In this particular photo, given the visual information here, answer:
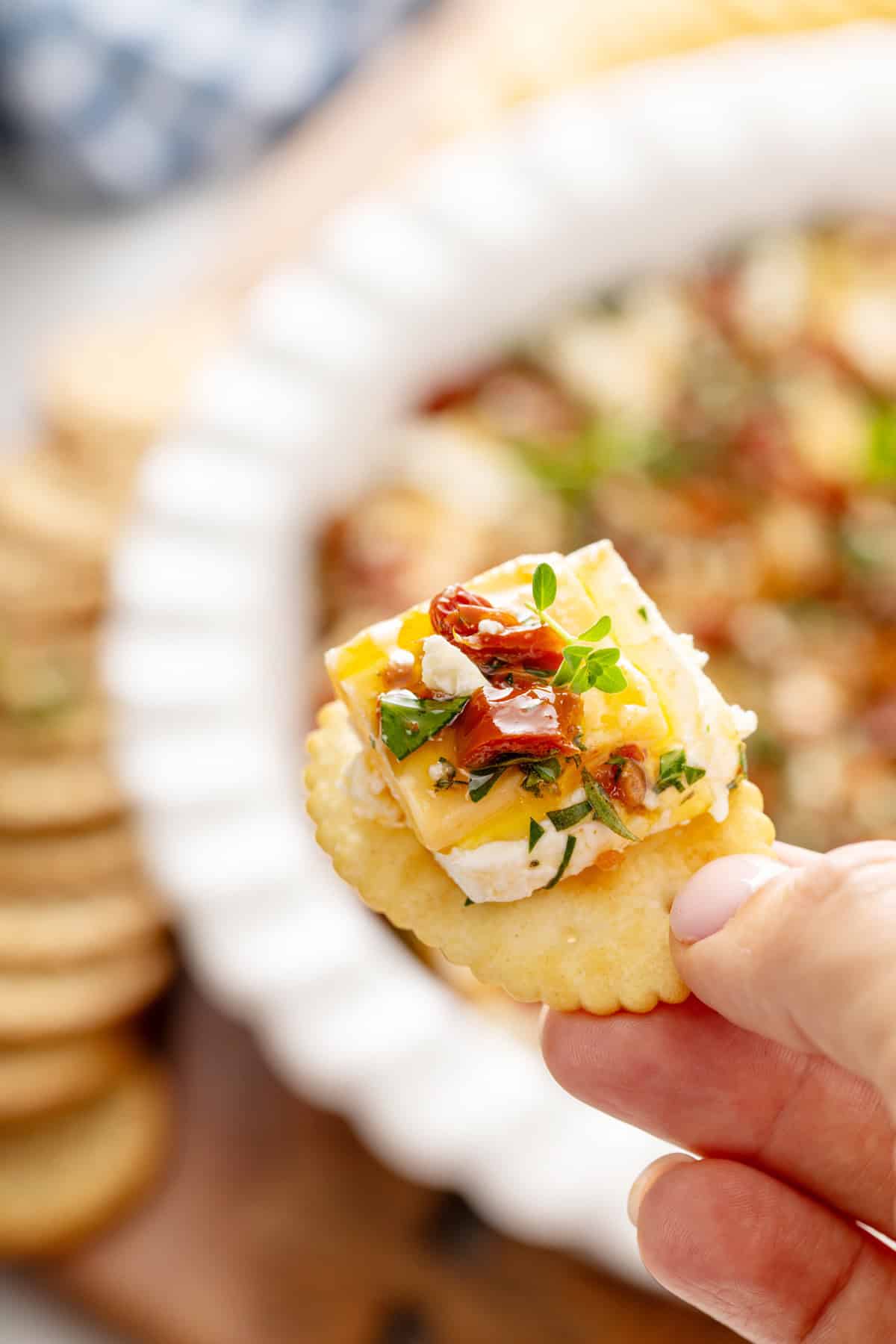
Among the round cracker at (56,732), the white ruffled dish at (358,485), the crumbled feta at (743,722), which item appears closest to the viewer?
the crumbled feta at (743,722)

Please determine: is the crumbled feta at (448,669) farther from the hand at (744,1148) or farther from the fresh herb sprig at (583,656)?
the hand at (744,1148)

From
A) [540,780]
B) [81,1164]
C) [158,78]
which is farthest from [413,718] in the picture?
[158,78]

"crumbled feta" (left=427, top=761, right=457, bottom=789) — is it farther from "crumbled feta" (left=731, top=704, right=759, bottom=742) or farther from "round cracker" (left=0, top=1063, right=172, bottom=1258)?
"round cracker" (left=0, top=1063, right=172, bottom=1258)

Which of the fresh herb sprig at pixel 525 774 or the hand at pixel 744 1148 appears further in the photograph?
the hand at pixel 744 1148

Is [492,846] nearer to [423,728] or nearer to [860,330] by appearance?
[423,728]

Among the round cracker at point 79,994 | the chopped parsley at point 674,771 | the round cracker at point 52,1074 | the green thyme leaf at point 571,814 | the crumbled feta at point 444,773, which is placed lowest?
the round cracker at point 52,1074

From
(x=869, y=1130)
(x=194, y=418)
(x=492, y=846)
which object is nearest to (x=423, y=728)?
(x=492, y=846)

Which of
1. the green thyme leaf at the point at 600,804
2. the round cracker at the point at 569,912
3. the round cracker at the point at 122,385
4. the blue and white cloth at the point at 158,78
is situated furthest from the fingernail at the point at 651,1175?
the blue and white cloth at the point at 158,78

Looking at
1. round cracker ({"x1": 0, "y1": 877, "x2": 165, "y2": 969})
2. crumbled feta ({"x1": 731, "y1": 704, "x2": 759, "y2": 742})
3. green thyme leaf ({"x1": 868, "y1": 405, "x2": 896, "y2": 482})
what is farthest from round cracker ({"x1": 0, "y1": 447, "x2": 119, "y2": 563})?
crumbled feta ({"x1": 731, "y1": 704, "x2": 759, "y2": 742})
